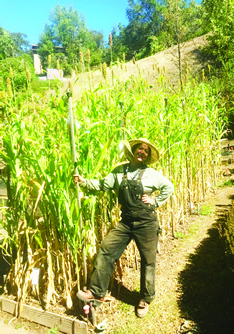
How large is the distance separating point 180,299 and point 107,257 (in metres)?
0.88

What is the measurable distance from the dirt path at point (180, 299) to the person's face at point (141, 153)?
116 cm

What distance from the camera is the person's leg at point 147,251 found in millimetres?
2609

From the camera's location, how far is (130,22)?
50.8 meters

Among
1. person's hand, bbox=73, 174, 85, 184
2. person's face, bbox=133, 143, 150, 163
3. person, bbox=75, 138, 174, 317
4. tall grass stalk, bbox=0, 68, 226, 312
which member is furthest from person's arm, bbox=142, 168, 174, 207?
person's hand, bbox=73, 174, 85, 184

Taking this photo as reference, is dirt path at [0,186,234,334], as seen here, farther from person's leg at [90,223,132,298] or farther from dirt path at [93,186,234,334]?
person's leg at [90,223,132,298]

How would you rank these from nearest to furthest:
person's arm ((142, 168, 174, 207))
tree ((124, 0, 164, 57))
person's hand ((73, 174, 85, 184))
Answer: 1. person's hand ((73, 174, 85, 184))
2. person's arm ((142, 168, 174, 207))
3. tree ((124, 0, 164, 57))

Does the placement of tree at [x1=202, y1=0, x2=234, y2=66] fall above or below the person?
above

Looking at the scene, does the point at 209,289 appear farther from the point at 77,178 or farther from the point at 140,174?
the point at 77,178

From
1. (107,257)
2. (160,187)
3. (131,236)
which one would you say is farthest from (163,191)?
(107,257)

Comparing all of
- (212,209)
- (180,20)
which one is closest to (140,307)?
(212,209)

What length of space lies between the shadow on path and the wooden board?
0.90 m

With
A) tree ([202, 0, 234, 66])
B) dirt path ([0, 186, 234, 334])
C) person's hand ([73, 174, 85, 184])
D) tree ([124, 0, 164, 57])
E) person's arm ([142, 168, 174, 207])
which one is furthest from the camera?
tree ([124, 0, 164, 57])

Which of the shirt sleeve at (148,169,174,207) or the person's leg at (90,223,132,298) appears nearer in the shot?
the person's leg at (90,223,132,298)

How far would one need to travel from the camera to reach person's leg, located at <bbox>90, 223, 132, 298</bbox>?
249 cm
